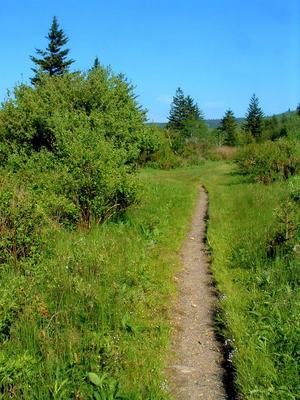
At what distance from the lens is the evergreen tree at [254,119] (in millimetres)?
85981

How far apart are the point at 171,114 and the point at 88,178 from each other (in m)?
88.0

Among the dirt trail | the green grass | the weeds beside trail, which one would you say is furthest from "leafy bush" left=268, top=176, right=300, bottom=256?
the green grass

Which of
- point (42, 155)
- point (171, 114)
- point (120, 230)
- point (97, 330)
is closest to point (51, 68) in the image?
point (171, 114)

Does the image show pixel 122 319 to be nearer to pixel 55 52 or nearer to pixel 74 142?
pixel 74 142

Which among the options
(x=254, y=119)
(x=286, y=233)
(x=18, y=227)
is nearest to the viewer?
(x=18, y=227)

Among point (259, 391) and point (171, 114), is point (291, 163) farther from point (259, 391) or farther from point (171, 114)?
point (171, 114)

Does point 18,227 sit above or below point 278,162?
below

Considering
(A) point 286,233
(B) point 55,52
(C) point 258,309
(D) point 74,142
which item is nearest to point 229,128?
(B) point 55,52

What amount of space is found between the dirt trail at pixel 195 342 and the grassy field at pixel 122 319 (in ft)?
0.56

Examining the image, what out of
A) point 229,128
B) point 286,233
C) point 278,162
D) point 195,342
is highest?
point 229,128

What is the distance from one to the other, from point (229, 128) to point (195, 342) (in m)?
81.5

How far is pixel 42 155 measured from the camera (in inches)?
542

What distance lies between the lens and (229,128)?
278 feet

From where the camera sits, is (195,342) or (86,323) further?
(195,342)
